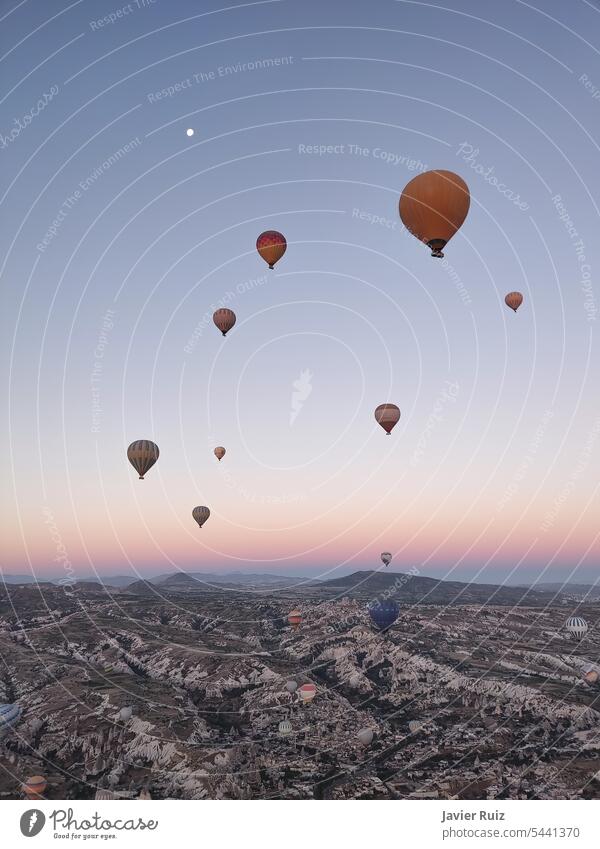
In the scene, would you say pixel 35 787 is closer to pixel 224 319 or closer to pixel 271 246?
pixel 224 319

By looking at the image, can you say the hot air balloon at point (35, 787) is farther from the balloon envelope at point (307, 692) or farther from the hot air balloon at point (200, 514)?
the hot air balloon at point (200, 514)

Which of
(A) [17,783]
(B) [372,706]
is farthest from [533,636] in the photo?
(A) [17,783]

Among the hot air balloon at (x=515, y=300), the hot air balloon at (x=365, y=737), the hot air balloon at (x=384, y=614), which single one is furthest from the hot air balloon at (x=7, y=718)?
the hot air balloon at (x=515, y=300)

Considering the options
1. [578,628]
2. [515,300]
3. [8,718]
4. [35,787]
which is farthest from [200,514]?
[578,628]

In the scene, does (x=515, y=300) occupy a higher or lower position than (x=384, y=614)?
higher

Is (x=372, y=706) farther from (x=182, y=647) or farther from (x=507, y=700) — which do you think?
(x=182, y=647)

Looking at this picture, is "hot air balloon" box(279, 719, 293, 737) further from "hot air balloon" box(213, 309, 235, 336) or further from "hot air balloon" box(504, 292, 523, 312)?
"hot air balloon" box(504, 292, 523, 312)

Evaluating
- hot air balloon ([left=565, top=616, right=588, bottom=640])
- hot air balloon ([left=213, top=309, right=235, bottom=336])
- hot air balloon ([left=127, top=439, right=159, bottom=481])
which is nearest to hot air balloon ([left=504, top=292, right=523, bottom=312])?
hot air balloon ([left=213, top=309, right=235, bottom=336])
